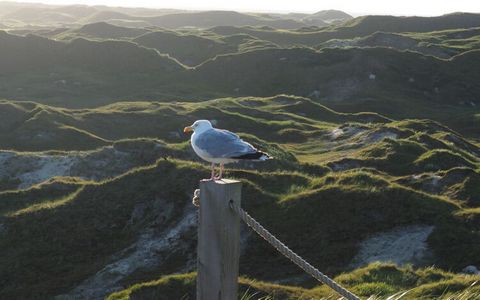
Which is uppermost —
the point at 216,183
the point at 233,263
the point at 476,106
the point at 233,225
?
the point at 216,183

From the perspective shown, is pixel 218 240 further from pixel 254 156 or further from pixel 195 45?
pixel 195 45

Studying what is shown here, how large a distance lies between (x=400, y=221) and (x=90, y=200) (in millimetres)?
10673

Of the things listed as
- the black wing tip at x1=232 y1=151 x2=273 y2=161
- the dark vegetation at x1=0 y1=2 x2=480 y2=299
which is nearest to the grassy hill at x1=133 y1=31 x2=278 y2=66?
the dark vegetation at x1=0 y1=2 x2=480 y2=299

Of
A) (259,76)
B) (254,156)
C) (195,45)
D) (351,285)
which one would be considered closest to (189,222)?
(351,285)

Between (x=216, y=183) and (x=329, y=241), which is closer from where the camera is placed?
(x=216, y=183)

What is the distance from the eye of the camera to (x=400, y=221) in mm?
19969

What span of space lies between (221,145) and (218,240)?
1780mm

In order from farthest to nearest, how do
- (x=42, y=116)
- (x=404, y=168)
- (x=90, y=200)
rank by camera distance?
1. (x=42, y=116)
2. (x=404, y=168)
3. (x=90, y=200)

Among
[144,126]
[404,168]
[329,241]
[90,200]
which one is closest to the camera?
[329,241]

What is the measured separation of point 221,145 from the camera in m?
9.01

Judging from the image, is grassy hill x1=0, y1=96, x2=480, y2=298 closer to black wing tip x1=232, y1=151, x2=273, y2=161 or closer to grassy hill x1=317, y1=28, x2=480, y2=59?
black wing tip x1=232, y1=151, x2=273, y2=161

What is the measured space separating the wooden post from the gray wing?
4.13 feet

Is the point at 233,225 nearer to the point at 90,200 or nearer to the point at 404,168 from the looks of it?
the point at 90,200

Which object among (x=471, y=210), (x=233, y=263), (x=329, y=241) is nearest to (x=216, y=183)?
(x=233, y=263)
